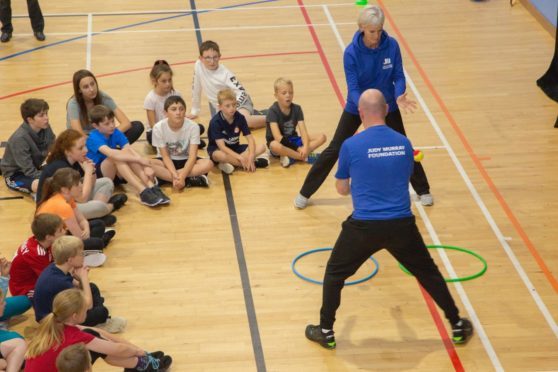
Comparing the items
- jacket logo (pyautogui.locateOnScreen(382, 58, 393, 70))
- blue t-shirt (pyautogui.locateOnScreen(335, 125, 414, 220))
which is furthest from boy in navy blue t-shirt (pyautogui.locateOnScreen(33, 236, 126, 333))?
jacket logo (pyautogui.locateOnScreen(382, 58, 393, 70))

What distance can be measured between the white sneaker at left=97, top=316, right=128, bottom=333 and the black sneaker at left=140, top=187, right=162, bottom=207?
1.95 meters

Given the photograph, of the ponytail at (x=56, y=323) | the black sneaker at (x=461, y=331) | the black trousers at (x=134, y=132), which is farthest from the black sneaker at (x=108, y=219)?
the black sneaker at (x=461, y=331)

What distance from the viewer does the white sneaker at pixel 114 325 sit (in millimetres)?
7059

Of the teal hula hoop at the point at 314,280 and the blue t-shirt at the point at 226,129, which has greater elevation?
the blue t-shirt at the point at 226,129

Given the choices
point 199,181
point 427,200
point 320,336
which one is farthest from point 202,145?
point 320,336

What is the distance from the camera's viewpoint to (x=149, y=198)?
8.89 meters

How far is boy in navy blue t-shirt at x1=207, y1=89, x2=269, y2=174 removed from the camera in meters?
9.45

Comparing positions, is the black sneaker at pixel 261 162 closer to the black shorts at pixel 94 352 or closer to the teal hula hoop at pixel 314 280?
the teal hula hoop at pixel 314 280

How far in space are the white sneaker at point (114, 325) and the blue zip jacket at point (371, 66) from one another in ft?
8.87

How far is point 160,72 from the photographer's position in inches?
382

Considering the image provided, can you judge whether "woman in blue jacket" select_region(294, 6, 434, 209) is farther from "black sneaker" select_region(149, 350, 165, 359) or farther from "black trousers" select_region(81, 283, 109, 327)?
"black sneaker" select_region(149, 350, 165, 359)

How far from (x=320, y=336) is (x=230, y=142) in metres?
3.19

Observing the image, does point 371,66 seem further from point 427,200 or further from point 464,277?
point 464,277

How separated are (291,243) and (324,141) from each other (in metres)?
1.85
